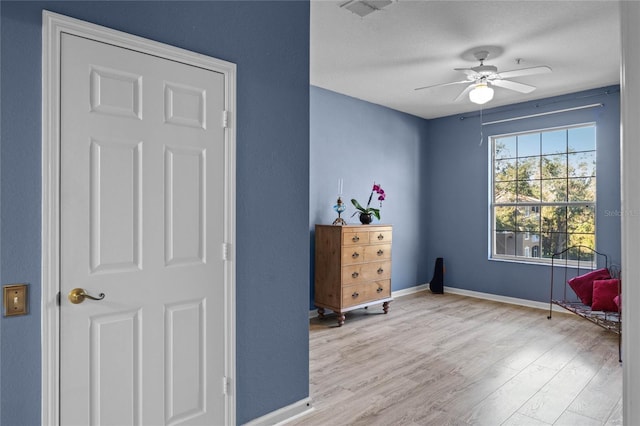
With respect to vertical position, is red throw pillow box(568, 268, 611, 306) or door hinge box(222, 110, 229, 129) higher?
door hinge box(222, 110, 229, 129)

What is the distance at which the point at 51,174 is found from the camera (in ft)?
5.54

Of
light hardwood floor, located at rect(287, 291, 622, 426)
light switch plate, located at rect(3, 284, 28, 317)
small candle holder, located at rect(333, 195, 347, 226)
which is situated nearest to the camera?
light switch plate, located at rect(3, 284, 28, 317)

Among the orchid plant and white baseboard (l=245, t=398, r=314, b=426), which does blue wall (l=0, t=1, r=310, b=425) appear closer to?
white baseboard (l=245, t=398, r=314, b=426)

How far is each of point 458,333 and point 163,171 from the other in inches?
136

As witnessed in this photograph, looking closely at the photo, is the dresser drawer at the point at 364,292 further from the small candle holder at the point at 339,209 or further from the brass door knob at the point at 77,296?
the brass door knob at the point at 77,296

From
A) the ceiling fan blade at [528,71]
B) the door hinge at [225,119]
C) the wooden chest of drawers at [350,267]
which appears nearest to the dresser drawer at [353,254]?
the wooden chest of drawers at [350,267]

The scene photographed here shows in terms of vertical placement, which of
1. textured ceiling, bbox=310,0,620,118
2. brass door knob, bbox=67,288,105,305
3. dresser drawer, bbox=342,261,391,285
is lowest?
dresser drawer, bbox=342,261,391,285

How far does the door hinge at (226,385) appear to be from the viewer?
2.23 meters

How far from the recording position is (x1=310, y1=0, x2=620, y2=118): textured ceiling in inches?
119

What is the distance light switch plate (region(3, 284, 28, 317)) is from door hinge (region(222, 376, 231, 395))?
40.0 inches

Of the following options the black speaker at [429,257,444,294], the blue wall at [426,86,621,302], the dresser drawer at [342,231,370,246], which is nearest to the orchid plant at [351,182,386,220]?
the dresser drawer at [342,231,370,246]

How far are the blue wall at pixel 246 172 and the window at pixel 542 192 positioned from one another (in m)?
4.14

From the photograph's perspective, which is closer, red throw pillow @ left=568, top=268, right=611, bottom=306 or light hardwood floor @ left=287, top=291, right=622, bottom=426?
light hardwood floor @ left=287, top=291, right=622, bottom=426

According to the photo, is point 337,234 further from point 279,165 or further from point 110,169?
point 110,169
